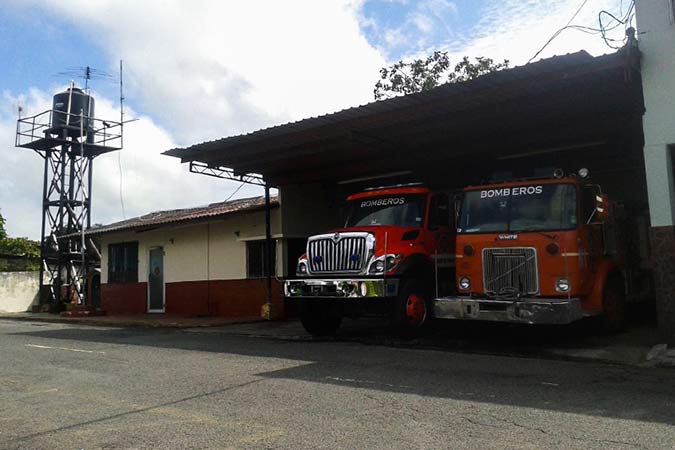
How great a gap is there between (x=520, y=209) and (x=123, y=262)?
1920 cm

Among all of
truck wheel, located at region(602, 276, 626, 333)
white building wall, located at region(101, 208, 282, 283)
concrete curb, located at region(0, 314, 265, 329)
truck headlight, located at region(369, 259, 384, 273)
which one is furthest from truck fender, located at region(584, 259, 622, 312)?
white building wall, located at region(101, 208, 282, 283)

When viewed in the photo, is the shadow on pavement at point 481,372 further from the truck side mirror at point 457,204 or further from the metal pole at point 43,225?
the metal pole at point 43,225

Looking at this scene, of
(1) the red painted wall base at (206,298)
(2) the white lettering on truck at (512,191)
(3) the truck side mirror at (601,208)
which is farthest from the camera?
A: (1) the red painted wall base at (206,298)

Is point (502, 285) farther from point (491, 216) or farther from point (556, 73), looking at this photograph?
point (556, 73)

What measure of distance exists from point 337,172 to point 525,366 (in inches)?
428

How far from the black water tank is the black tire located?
24.5m

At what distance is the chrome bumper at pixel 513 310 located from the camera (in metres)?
9.63

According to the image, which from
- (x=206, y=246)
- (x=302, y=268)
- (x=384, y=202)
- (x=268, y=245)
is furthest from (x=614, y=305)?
(x=206, y=246)

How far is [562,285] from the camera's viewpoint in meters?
10.1

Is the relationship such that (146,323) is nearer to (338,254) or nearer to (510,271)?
(338,254)

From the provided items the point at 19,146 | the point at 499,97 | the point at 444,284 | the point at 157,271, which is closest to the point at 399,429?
the point at 444,284

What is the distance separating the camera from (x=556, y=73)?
1059 centimetres

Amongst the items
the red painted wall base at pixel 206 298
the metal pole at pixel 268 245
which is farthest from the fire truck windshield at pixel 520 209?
the red painted wall base at pixel 206 298

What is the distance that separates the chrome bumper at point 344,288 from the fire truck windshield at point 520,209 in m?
1.79
